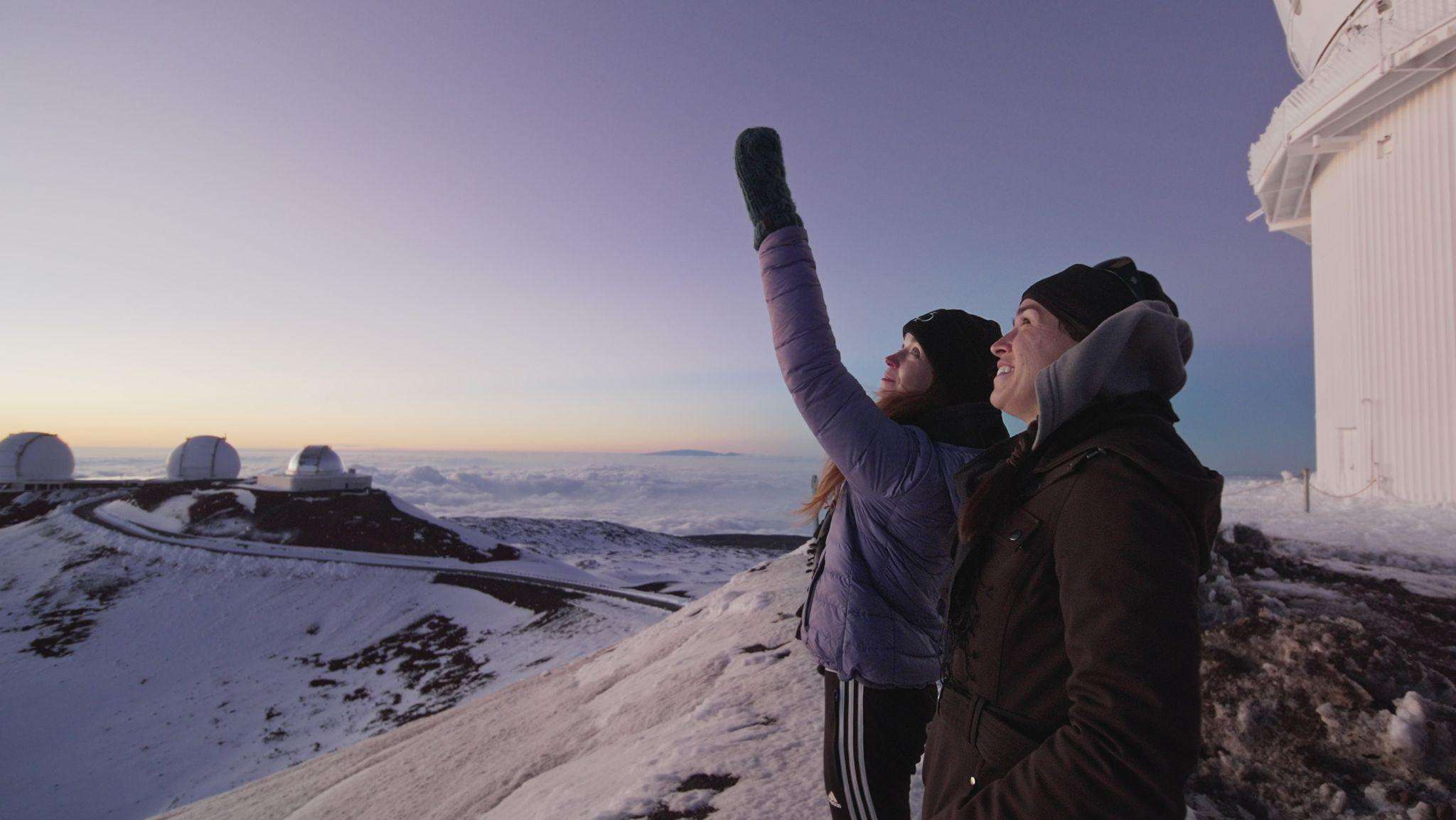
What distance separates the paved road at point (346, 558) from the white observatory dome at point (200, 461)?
10.8 meters

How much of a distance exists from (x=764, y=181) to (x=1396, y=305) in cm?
1444

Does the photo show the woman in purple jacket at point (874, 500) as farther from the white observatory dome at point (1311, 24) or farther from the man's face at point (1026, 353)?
the white observatory dome at point (1311, 24)

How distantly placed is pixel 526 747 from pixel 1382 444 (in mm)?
14428

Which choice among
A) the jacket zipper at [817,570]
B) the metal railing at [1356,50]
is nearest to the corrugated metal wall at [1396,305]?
the metal railing at [1356,50]

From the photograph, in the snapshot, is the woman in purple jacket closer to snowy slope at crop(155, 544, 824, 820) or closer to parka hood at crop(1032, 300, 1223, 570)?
parka hood at crop(1032, 300, 1223, 570)

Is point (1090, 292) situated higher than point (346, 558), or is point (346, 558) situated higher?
point (1090, 292)

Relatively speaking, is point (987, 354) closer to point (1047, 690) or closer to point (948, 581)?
point (948, 581)

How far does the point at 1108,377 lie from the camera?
1276 mm

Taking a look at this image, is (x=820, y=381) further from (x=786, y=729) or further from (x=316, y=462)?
(x=316, y=462)

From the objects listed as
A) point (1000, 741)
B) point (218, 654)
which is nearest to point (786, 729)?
point (1000, 741)

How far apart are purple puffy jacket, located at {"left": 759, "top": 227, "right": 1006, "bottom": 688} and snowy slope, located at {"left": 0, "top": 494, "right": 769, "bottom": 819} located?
13.6 m

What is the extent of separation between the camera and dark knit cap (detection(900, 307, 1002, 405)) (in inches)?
84.9

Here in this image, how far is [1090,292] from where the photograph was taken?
4.96 ft

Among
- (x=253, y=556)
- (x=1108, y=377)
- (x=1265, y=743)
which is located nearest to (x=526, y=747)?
(x=1265, y=743)
